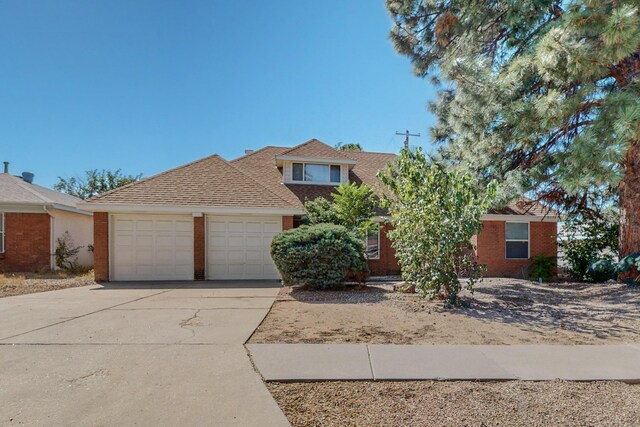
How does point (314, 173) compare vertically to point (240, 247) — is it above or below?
above

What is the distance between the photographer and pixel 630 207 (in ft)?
33.1

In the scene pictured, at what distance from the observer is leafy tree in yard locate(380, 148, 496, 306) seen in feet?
23.3

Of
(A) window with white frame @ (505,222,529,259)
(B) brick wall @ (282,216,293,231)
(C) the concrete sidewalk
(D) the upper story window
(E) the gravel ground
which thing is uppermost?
(D) the upper story window

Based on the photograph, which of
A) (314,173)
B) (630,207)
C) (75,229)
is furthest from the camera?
(75,229)

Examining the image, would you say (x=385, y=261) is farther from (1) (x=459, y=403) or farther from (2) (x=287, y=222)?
(1) (x=459, y=403)

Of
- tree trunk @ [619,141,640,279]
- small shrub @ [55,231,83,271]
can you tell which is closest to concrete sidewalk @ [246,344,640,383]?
tree trunk @ [619,141,640,279]

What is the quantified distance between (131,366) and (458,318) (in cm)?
534

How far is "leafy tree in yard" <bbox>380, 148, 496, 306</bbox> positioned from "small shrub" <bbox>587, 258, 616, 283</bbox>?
6.82 meters

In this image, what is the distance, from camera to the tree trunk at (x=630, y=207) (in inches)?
383

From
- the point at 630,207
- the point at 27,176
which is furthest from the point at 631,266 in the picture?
the point at 27,176

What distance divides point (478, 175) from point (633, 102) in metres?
4.41

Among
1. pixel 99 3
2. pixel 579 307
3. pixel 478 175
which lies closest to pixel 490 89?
pixel 478 175

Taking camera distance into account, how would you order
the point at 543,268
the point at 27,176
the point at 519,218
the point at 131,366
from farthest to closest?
1. the point at 27,176
2. the point at 519,218
3. the point at 543,268
4. the point at 131,366

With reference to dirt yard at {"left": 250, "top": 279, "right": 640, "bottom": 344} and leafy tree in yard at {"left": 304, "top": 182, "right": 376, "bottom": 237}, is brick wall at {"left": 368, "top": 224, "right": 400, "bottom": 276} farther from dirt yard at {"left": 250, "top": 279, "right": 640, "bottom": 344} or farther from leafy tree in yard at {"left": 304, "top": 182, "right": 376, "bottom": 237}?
dirt yard at {"left": 250, "top": 279, "right": 640, "bottom": 344}
